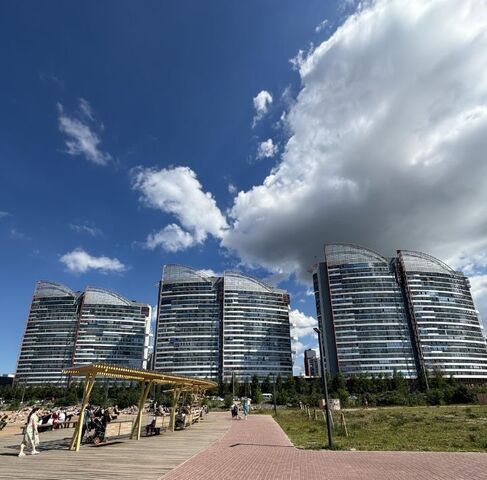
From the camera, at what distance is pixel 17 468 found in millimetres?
9609

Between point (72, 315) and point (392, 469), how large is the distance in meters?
159

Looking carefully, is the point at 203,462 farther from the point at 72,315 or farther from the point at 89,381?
the point at 72,315

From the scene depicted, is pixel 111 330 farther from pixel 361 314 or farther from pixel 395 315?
pixel 395 315

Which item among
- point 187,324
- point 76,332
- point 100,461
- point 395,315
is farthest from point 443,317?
point 76,332

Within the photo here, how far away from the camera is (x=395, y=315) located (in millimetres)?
123562

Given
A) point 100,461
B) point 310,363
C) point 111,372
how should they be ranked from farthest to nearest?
1. point 310,363
2. point 111,372
3. point 100,461

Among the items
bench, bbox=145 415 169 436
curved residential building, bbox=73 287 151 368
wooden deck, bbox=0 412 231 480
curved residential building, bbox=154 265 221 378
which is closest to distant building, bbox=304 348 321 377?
curved residential building, bbox=154 265 221 378

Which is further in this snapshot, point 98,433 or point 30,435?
point 98,433

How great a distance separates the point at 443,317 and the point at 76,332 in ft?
459

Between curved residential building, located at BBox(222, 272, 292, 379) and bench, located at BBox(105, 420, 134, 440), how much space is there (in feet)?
373

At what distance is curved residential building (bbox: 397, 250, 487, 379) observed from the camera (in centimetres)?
11600

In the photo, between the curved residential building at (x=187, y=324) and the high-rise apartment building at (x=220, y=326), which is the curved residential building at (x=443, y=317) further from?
the curved residential building at (x=187, y=324)

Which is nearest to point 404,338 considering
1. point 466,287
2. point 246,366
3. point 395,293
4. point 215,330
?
point 395,293

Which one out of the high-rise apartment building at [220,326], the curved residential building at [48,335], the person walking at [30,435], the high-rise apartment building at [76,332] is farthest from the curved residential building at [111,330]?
the person walking at [30,435]
